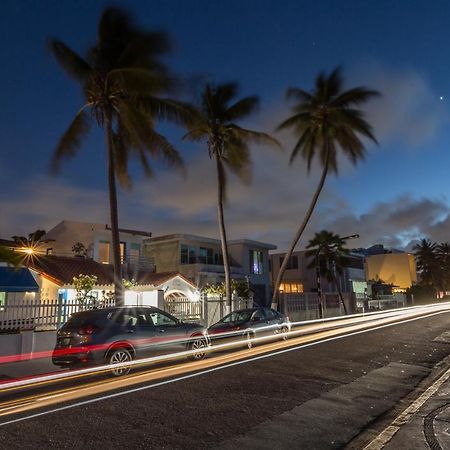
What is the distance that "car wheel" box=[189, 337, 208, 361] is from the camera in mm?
12328

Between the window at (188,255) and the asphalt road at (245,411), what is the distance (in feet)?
84.5

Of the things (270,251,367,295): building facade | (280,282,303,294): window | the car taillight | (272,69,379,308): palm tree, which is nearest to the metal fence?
(272,69,379,308): palm tree

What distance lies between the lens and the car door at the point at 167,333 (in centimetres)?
1143

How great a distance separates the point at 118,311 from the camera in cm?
1101

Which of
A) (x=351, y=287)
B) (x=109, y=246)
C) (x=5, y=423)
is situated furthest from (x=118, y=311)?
(x=351, y=287)

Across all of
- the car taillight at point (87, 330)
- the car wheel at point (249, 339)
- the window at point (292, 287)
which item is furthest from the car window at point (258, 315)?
the window at point (292, 287)

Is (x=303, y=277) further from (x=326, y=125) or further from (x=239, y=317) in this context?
(x=239, y=317)

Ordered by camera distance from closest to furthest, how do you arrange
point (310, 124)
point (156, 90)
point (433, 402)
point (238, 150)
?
1. point (433, 402)
2. point (156, 90)
3. point (238, 150)
4. point (310, 124)

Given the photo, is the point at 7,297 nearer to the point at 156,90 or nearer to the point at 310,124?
the point at 156,90

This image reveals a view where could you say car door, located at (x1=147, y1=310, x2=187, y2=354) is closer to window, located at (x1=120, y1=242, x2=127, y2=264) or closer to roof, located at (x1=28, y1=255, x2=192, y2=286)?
roof, located at (x1=28, y1=255, x2=192, y2=286)

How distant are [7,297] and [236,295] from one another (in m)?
11.7

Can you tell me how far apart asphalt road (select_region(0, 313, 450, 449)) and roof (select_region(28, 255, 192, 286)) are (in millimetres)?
15700

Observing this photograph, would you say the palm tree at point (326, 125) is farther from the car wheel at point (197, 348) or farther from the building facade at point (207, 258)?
the car wheel at point (197, 348)

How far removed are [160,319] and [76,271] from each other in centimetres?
1506
